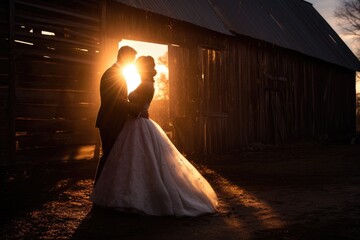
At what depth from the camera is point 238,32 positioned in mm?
12109

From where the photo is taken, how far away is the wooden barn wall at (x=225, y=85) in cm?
1012

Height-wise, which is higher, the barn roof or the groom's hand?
the barn roof

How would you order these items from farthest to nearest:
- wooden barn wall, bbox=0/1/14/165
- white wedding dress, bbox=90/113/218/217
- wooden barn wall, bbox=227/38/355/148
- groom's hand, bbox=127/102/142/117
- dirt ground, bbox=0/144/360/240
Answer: wooden barn wall, bbox=227/38/355/148 → wooden barn wall, bbox=0/1/14/165 → groom's hand, bbox=127/102/142/117 → white wedding dress, bbox=90/113/218/217 → dirt ground, bbox=0/144/360/240

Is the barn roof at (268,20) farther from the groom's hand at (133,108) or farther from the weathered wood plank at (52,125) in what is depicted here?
the groom's hand at (133,108)

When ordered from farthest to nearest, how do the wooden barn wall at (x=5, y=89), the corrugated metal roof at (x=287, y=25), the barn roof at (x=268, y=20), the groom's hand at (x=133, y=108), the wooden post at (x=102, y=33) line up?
1. the corrugated metal roof at (x=287, y=25)
2. the barn roof at (x=268, y=20)
3. the wooden post at (x=102, y=33)
4. the wooden barn wall at (x=5, y=89)
5. the groom's hand at (x=133, y=108)

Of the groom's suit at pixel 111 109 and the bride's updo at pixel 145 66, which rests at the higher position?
the bride's updo at pixel 145 66

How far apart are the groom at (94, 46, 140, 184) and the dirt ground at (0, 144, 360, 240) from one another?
0.83 meters

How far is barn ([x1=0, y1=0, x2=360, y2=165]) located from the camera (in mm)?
7570

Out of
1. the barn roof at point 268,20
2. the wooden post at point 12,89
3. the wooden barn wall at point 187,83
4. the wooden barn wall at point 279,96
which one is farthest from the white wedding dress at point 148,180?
the wooden barn wall at point 279,96

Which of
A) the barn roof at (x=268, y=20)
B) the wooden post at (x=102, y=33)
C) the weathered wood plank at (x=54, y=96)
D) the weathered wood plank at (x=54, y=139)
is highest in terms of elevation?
the barn roof at (x=268, y=20)

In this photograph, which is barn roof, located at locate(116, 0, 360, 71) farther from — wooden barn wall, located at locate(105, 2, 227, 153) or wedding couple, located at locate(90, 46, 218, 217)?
wedding couple, located at locate(90, 46, 218, 217)

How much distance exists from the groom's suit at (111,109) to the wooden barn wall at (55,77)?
2965 mm

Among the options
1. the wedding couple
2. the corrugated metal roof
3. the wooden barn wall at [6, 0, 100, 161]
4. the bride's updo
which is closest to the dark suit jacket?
the wedding couple

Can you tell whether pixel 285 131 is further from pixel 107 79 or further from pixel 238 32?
pixel 107 79
